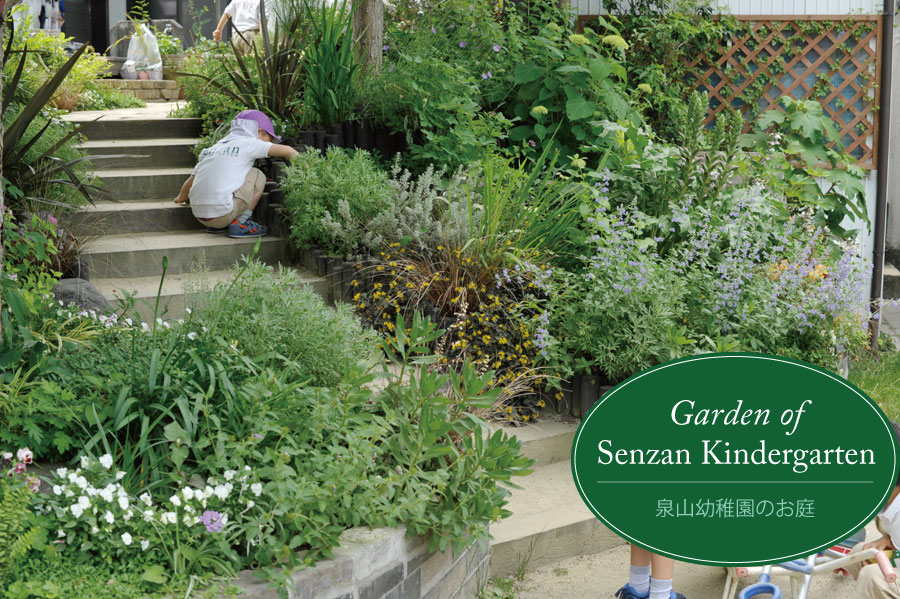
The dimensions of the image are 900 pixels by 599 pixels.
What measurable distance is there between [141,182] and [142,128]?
0.98 m

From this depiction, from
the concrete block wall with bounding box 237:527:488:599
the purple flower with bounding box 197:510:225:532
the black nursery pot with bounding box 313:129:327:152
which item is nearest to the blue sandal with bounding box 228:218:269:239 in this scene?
the black nursery pot with bounding box 313:129:327:152

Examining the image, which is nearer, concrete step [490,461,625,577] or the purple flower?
the purple flower

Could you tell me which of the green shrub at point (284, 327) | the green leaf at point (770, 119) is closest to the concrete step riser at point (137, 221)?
the green shrub at point (284, 327)

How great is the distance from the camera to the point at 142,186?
6.19 meters

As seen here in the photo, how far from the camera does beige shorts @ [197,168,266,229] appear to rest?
Answer: 5.69 m

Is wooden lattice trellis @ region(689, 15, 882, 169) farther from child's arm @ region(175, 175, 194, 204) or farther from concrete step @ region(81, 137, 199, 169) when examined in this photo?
child's arm @ region(175, 175, 194, 204)

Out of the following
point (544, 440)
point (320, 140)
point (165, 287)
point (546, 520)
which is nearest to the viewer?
point (546, 520)

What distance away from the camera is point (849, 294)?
5.00m

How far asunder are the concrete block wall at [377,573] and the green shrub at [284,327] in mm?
737

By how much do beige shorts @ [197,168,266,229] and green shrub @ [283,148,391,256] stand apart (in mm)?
296

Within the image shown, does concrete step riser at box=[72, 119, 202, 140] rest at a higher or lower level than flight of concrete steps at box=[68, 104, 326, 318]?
higher

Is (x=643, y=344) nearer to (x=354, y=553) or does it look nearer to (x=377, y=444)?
(x=377, y=444)

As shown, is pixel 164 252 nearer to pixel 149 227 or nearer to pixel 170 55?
pixel 149 227

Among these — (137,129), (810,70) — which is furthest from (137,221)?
(810,70)
